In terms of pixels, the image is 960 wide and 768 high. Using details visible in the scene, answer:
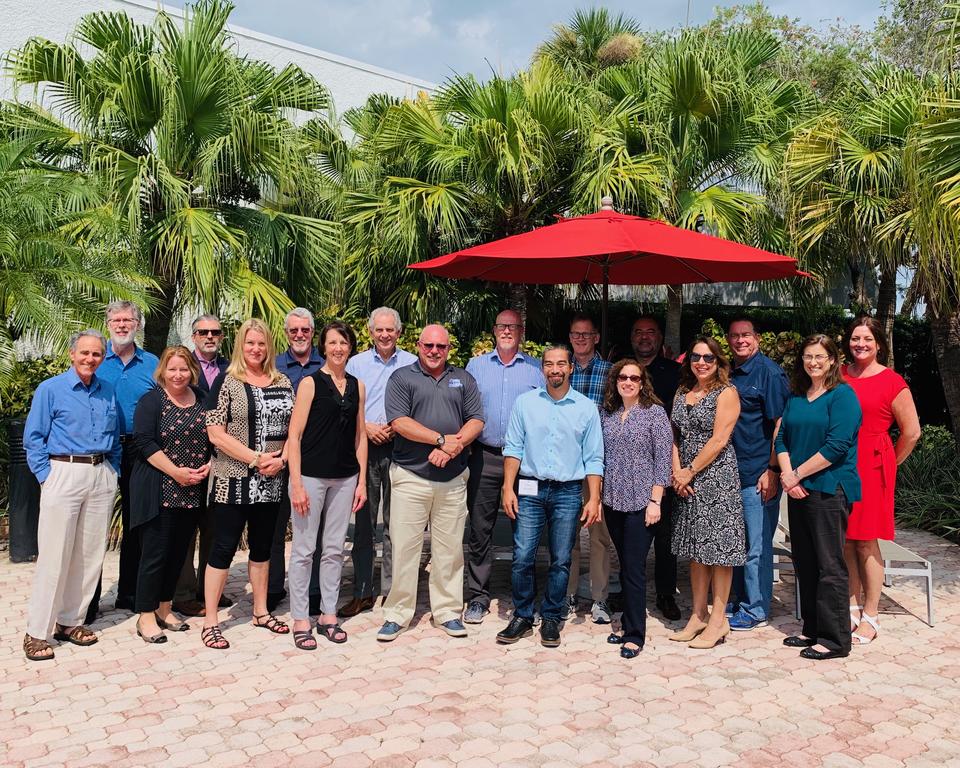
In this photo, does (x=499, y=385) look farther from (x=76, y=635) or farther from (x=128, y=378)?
(x=76, y=635)

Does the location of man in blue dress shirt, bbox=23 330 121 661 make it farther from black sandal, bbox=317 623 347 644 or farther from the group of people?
black sandal, bbox=317 623 347 644

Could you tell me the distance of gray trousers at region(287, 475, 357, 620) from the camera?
510 centimetres

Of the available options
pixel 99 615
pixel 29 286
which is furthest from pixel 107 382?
pixel 99 615

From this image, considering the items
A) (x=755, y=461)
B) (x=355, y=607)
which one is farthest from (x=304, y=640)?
(x=755, y=461)

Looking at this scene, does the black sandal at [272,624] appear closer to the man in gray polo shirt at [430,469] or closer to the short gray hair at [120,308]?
the man in gray polo shirt at [430,469]

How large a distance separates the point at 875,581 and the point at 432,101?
716 cm

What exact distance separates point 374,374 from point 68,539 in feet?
6.86

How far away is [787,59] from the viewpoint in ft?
64.2

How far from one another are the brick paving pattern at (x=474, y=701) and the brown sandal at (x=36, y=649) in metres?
0.06

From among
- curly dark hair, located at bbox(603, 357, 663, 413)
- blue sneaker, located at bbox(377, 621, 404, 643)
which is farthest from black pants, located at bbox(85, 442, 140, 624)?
curly dark hair, located at bbox(603, 357, 663, 413)

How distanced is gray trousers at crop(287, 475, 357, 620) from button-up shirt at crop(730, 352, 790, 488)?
2.39 m

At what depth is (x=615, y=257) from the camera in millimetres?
6352

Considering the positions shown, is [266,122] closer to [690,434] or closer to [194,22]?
[194,22]

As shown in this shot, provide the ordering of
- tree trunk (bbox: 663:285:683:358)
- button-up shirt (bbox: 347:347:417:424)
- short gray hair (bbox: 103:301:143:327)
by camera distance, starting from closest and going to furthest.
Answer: short gray hair (bbox: 103:301:143:327), button-up shirt (bbox: 347:347:417:424), tree trunk (bbox: 663:285:683:358)
